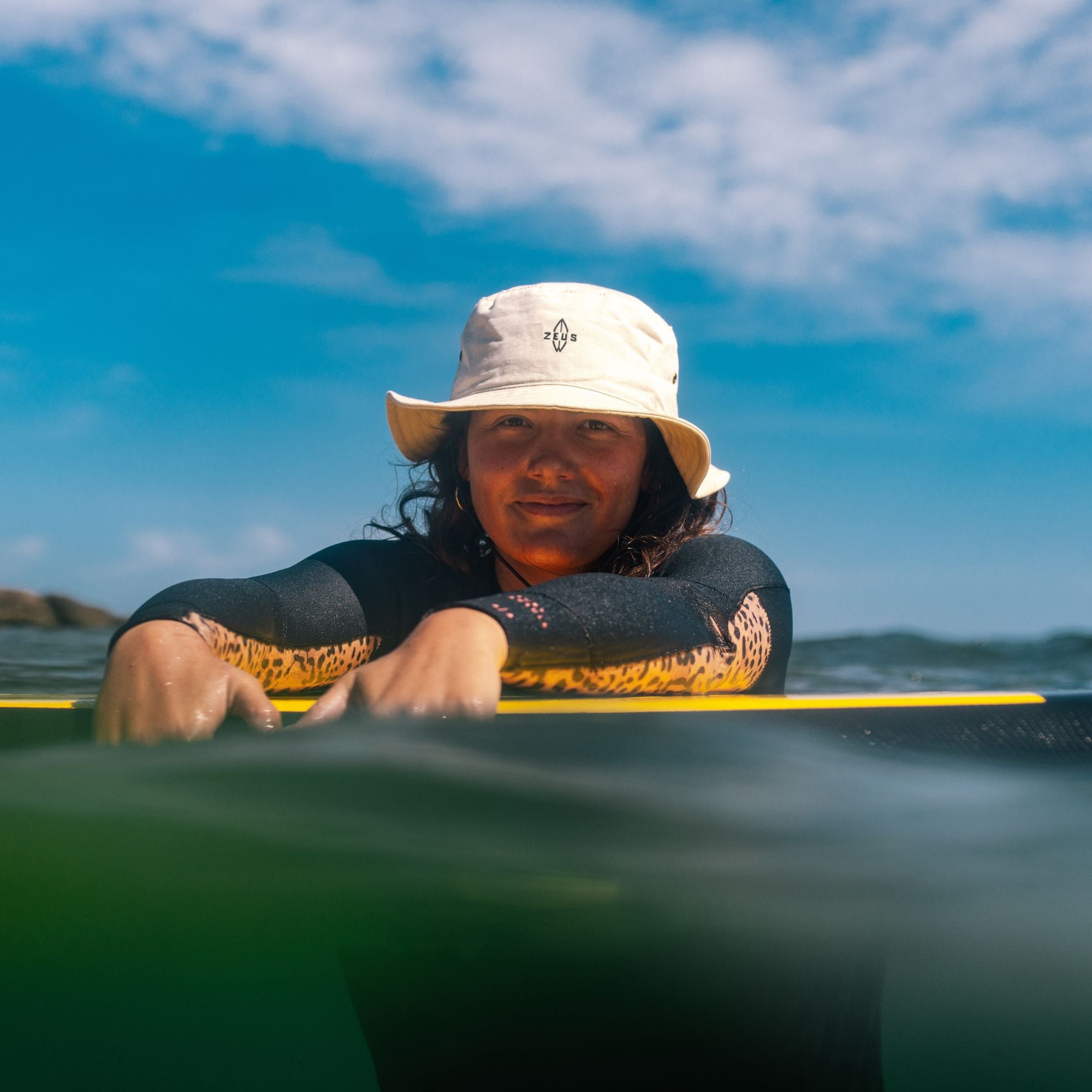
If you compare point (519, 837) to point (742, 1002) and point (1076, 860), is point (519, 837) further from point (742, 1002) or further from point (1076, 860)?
point (1076, 860)

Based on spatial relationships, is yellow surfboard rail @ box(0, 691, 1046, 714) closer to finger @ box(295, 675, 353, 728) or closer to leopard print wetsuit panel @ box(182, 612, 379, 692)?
finger @ box(295, 675, 353, 728)

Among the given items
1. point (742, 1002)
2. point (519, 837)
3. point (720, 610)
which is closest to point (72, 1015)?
point (519, 837)

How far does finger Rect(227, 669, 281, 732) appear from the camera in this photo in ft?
4.96

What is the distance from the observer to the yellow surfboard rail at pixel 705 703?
1516 millimetres

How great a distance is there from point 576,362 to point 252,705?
3.79 feet

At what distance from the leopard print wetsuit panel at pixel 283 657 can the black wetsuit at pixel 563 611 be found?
0.02 m

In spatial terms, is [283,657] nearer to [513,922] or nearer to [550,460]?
[550,460]

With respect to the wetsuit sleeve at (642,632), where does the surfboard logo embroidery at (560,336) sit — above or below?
above

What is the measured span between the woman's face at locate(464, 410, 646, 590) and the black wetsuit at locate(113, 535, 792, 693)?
8.2 inches

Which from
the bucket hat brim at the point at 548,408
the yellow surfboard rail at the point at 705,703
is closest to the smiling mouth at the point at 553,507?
the bucket hat brim at the point at 548,408

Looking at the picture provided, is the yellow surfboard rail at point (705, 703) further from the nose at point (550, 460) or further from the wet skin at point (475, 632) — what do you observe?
the nose at point (550, 460)

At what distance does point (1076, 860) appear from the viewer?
5.08ft

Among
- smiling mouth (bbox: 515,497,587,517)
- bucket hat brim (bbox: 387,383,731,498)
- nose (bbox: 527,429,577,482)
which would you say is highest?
bucket hat brim (bbox: 387,383,731,498)

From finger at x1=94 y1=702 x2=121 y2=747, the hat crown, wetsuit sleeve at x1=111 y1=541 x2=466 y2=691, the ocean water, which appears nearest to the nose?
the hat crown
